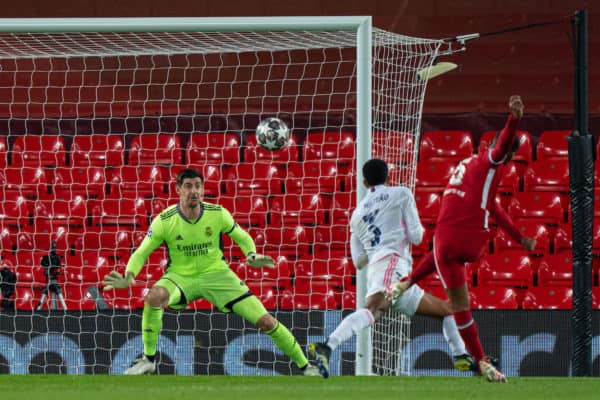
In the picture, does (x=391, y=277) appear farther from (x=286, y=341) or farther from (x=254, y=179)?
(x=254, y=179)

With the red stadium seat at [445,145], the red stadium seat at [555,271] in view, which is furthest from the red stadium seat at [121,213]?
the red stadium seat at [555,271]

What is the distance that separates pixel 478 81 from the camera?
14438 millimetres

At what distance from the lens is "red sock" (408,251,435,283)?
25.8ft

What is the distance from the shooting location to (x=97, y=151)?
1345 centimetres

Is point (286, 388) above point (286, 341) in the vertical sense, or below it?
below

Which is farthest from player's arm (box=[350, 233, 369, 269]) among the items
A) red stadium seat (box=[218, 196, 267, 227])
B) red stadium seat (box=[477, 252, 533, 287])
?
red stadium seat (box=[218, 196, 267, 227])

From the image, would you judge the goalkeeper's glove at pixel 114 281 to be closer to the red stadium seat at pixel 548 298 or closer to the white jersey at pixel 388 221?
the white jersey at pixel 388 221

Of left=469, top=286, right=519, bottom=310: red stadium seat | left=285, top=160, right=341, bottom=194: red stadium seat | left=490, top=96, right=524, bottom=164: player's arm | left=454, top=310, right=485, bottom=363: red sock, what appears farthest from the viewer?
left=285, top=160, right=341, bottom=194: red stadium seat

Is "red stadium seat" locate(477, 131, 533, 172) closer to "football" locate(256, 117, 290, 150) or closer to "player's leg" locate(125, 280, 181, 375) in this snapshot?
"football" locate(256, 117, 290, 150)

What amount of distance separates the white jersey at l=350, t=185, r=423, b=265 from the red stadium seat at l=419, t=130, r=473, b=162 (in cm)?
525

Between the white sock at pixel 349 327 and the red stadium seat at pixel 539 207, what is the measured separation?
17.5ft

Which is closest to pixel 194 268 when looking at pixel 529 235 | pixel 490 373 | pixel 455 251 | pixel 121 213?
pixel 455 251

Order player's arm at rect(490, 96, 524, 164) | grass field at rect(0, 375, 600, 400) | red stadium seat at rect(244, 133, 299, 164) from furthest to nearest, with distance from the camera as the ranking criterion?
red stadium seat at rect(244, 133, 299, 164) < player's arm at rect(490, 96, 524, 164) < grass field at rect(0, 375, 600, 400)

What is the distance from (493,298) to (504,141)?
4658 mm
